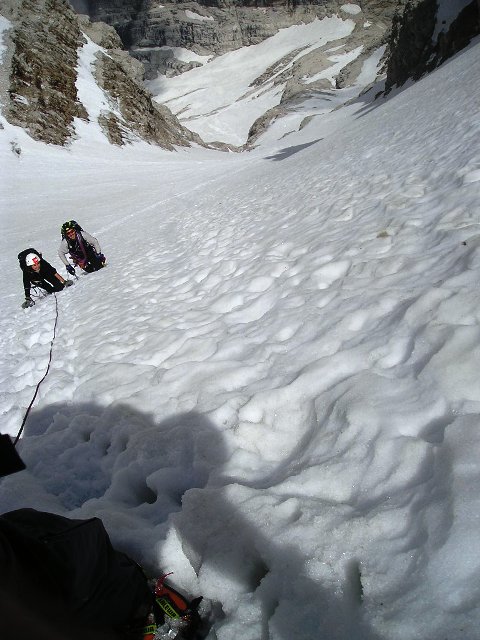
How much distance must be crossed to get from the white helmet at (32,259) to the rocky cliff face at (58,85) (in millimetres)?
24698

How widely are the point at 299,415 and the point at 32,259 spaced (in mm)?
6769

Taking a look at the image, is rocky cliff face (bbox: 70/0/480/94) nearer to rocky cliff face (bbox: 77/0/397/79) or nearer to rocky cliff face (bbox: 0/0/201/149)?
rocky cliff face (bbox: 77/0/397/79)

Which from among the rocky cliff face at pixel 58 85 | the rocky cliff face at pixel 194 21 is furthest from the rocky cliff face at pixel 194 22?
the rocky cliff face at pixel 58 85

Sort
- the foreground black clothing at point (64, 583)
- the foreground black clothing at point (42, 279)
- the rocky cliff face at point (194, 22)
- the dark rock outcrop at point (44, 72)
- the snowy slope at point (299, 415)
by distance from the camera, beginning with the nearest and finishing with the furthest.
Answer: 1. the foreground black clothing at point (64, 583)
2. the snowy slope at point (299, 415)
3. the foreground black clothing at point (42, 279)
4. the dark rock outcrop at point (44, 72)
5. the rocky cliff face at point (194, 22)

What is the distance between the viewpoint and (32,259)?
7.10m

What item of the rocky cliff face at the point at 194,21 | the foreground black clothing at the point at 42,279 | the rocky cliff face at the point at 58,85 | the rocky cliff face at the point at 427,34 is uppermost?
the rocky cliff face at the point at 194,21

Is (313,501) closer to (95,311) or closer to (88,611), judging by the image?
(88,611)

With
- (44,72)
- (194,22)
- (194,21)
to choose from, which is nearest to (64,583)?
(44,72)

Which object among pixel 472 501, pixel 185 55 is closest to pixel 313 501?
pixel 472 501

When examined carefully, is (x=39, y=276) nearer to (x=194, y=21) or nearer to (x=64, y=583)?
(x=64, y=583)

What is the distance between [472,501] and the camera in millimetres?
1188

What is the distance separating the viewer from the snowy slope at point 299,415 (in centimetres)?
125

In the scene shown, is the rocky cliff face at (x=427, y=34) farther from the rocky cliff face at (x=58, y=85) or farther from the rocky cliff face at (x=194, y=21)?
the rocky cliff face at (x=194, y=21)

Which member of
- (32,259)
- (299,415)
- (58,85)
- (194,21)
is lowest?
(299,415)
